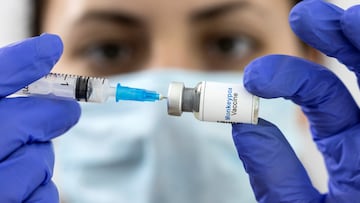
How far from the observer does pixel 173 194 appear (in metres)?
1.16

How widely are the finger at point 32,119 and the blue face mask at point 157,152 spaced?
31 centimetres

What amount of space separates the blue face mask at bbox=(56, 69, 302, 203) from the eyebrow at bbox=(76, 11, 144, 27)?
4.7 inches

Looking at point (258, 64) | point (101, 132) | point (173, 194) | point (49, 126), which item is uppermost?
point (258, 64)

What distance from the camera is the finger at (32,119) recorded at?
2.57 ft

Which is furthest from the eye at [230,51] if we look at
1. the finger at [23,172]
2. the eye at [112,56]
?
the finger at [23,172]

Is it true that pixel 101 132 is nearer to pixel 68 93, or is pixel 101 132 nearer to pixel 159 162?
pixel 159 162

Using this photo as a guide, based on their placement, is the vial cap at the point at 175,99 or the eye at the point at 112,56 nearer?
the vial cap at the point at 175,99

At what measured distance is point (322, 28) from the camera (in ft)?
2.49

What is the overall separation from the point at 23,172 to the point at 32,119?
8 centimetres

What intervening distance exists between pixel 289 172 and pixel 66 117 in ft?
1.17

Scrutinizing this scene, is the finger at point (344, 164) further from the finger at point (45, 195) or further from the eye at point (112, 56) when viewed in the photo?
the eye at point (112, 56)

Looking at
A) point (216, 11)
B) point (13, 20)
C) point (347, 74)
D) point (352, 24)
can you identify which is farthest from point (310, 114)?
point (13, 20)

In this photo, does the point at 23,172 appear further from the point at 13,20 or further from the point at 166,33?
the point at 13,20

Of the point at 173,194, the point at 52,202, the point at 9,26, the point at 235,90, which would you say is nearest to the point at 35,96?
the point at 52,202
